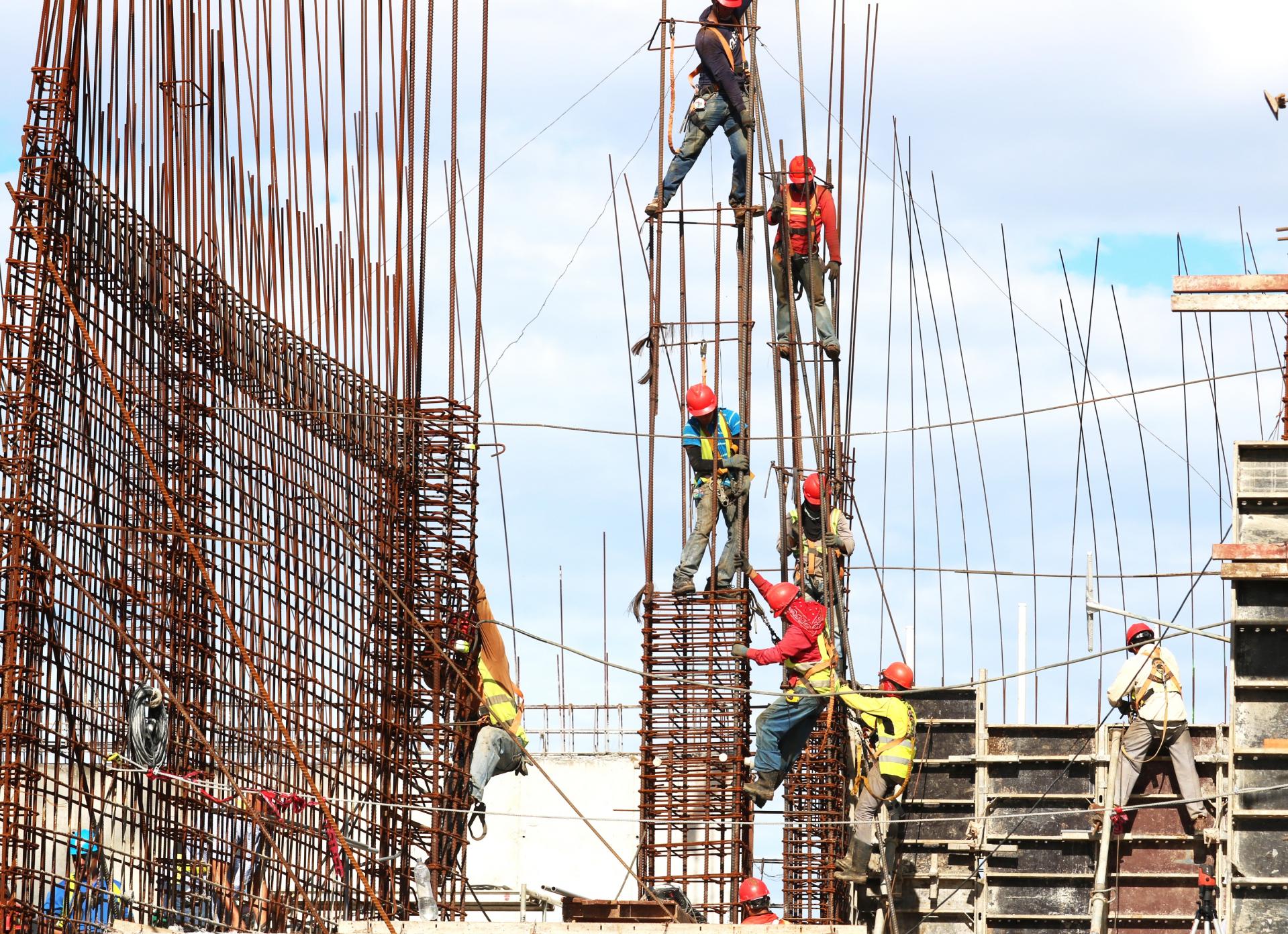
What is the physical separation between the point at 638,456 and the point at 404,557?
3182mm

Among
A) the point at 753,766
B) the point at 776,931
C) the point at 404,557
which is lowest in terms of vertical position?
the point at 776,931

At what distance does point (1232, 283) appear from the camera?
15.4m

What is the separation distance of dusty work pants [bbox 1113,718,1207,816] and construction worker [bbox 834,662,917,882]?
6.26 feet

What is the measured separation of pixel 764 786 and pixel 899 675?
1.71 m

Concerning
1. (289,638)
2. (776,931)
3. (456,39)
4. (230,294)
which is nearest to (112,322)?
(230,294)

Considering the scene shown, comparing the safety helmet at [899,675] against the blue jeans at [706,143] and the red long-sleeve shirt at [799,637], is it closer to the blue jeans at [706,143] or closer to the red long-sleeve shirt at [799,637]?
the red long-sleeve shirt at [799,637]

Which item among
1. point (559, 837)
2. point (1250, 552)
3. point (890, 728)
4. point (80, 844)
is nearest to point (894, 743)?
point (890, 728)

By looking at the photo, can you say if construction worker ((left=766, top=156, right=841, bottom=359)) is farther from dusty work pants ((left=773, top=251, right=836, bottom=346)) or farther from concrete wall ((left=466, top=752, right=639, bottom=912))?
concrete wall ((left=466, top=752, right=639, bottom=912))

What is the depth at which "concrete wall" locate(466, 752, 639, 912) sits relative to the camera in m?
29.2

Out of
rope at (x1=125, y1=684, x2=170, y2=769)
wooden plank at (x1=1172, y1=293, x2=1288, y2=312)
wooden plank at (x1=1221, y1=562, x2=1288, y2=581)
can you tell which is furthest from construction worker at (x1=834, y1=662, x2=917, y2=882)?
rope at (x1=125, y1=684, x2=170, y2=769)

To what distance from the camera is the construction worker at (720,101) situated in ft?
70.2

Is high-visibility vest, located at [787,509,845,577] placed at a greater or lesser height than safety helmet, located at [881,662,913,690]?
greater

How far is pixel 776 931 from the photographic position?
615 inches

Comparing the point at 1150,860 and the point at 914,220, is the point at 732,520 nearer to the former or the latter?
the point at 1150,860
